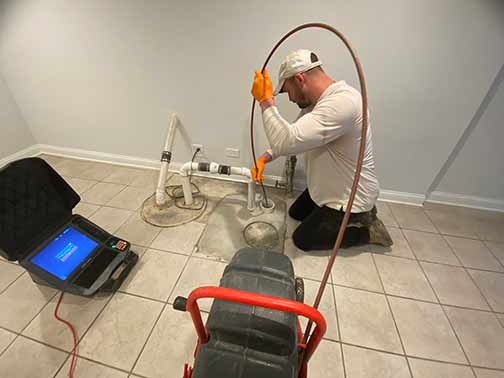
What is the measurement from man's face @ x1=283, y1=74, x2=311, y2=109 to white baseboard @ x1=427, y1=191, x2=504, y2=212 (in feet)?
5.25

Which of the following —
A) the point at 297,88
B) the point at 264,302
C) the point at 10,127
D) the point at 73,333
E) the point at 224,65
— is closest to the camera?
the point at 264,302

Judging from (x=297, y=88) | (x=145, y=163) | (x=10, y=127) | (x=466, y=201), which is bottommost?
(x=466, y=201)

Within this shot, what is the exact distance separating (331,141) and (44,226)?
4.80 ft

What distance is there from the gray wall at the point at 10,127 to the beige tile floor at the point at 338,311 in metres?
1.45

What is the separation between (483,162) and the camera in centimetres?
164

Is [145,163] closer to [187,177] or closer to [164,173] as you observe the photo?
[164,173]

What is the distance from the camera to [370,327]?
1.01 m

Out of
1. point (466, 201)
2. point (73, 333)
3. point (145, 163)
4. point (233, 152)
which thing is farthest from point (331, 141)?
point (145, 163)

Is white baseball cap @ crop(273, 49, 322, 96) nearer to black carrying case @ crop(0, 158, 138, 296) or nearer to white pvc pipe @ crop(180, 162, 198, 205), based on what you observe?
white pvc pipe @ crop(180, 162, 198, 205)

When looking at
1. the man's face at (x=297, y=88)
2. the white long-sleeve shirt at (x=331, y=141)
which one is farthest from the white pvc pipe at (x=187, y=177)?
the man's face at (x=297, y=88)

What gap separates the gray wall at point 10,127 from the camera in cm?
198

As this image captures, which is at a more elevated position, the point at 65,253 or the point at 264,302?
the point at 264,302

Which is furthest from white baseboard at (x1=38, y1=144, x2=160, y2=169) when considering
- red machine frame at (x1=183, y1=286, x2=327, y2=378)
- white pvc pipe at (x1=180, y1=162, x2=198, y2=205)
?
red machine frame at (x1=183, y1=286, x2=327, y2=378)

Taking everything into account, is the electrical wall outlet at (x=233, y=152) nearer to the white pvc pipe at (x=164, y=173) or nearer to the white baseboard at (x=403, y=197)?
the white pvc pipe at (x=164, y=173)
